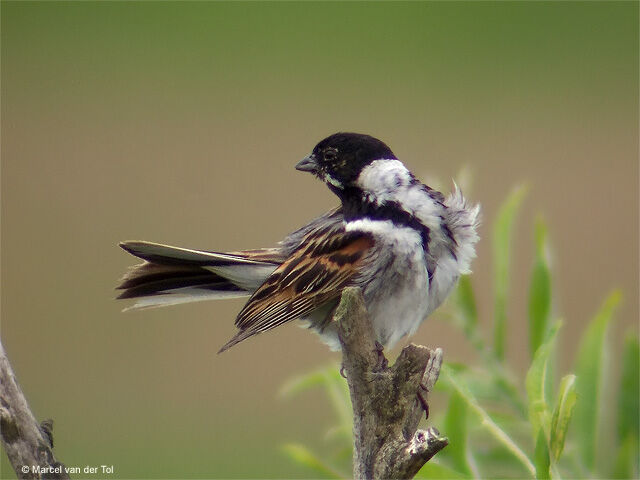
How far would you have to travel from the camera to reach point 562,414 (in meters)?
1.90

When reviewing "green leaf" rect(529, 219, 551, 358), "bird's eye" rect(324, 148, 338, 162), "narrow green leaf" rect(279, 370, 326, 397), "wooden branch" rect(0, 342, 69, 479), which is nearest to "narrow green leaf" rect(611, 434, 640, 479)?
"green leaf" rect(529, 219, 551, 358)

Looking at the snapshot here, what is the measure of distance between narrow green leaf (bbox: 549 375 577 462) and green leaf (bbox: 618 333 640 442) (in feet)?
2.18

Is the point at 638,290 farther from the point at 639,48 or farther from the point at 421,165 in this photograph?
the point at 639,48

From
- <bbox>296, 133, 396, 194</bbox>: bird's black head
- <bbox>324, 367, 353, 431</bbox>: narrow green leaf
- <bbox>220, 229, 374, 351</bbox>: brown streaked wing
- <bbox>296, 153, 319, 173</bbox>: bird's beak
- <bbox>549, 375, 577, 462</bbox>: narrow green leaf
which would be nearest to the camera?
<bbox>549, 375, 577, 462</bbox>: narrow green leaf

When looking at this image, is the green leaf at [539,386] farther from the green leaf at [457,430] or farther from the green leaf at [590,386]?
the green leaf at [590,386]

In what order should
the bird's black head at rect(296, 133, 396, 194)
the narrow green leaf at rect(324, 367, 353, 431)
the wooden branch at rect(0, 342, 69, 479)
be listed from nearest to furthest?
the wooden branch at rect(0, 342, 69, 479), the narrow green leaf at rect(324, 367, 353, 431), the bird's black head at rect(296, 133, 396, 194)

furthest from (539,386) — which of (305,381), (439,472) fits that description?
(305,381)

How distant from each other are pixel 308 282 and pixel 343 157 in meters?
0.38

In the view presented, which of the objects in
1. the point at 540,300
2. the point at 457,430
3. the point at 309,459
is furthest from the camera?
the point at 540,300

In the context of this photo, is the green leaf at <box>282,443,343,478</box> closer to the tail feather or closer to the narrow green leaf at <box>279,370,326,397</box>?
the narrow green leaf at <box>279,370,326,397</box>

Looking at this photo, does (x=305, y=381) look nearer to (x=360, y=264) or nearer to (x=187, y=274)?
(x=360, y=264)

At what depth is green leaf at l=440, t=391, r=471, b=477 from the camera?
2170 mm

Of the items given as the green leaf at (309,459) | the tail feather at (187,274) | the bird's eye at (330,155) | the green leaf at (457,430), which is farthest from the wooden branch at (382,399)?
the bird's eye at (330,155)

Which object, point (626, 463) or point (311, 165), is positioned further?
point (311, 165)
